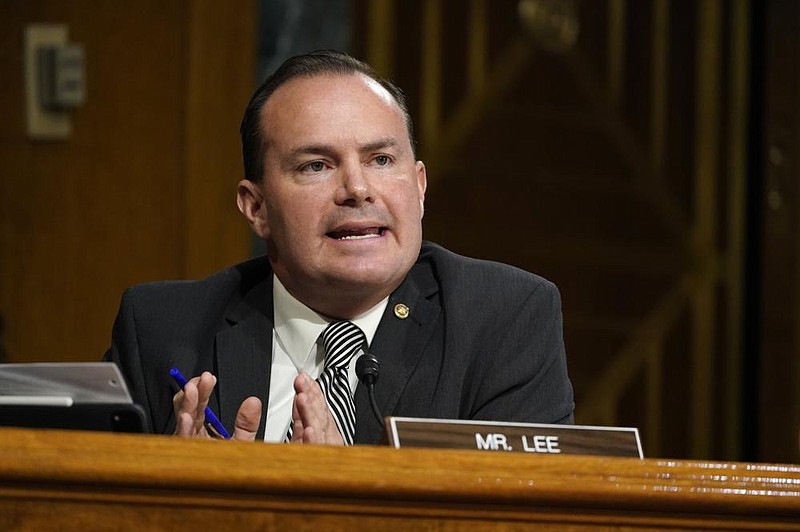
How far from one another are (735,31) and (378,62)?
1.49 meters

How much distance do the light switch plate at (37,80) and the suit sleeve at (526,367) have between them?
7.67ft

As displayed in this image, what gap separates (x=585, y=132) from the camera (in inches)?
184

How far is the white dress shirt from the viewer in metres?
2.19

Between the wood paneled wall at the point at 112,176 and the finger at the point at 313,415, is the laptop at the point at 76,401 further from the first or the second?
the wood paneled wall at the point at 112,176

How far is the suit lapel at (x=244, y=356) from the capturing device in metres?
2.16

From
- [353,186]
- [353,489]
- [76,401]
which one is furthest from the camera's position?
[353,186]

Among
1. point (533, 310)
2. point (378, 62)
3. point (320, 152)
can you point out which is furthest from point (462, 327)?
point (378, 62)

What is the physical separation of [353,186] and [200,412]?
1.62 ft

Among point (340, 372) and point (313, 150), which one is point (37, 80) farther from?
point (340, 372)

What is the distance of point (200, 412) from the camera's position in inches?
72.4

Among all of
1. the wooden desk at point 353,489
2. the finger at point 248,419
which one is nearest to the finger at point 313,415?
the finger at point 248,419

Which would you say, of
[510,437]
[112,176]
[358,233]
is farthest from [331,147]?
[112,176]

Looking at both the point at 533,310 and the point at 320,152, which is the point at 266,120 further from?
the point at 533,310

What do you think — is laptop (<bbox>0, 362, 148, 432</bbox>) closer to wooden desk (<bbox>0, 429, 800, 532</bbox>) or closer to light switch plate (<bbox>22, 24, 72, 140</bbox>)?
wooden desk (<bbox>0, 429, 800, 532</bbox>)
